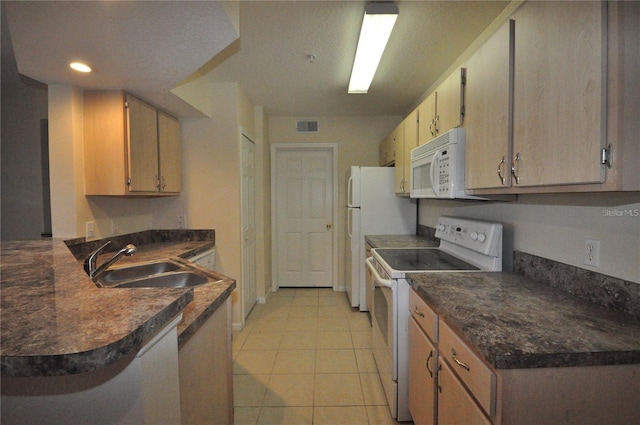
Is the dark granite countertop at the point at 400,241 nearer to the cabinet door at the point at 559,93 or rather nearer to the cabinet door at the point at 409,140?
the cabinet door at the point at 409,140

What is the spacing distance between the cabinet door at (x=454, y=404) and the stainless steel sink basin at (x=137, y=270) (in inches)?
66.3

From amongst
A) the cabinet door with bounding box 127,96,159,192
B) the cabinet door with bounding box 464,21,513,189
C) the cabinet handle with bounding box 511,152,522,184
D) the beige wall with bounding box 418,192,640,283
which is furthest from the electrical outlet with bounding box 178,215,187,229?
the cabinet handle with bounding box 511,152,522,184

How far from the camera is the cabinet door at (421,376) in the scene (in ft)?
4.49

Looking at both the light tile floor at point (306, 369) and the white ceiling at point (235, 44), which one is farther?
the light tile floor at point (306, 369)

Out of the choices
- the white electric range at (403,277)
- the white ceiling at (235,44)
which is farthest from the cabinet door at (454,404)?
the white ceiling at (235,44)

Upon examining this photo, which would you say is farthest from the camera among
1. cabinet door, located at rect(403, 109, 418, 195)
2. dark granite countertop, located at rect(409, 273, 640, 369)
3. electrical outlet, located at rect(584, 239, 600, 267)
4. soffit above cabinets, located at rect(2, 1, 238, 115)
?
cabinet door, located at rect(403, 109, 418, 195)

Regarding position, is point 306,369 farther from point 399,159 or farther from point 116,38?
point 116,38

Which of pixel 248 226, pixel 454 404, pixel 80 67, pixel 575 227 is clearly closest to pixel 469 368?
pixel 454 404

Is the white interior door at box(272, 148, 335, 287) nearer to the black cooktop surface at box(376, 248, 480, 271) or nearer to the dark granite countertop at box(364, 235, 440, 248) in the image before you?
the dark granite countertop at box(364, 235, 440, 248)

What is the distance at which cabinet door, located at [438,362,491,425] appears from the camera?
1.00 meters

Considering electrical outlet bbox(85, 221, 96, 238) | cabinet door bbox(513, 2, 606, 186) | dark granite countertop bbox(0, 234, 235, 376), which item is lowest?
dark granite countertop bbox(0, 234, 235, 376)

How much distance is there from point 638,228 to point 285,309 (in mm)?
3187

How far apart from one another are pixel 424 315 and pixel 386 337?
56cm

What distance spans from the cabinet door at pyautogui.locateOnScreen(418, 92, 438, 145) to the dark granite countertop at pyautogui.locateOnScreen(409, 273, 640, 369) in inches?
46.8
